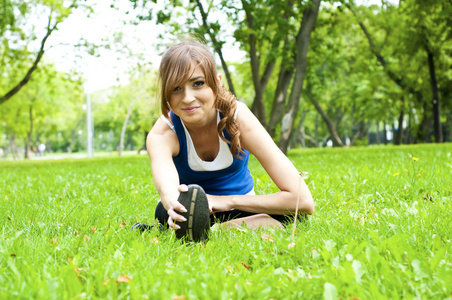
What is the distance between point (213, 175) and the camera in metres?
3.00

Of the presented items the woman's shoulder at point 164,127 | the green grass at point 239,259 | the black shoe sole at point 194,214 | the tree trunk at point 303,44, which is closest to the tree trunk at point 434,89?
the tree trunk at point 303,44

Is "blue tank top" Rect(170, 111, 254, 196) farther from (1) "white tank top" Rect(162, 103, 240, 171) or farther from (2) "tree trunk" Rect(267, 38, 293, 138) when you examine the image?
(2) "tree trunk" Rect(267, 38, 293, 138)

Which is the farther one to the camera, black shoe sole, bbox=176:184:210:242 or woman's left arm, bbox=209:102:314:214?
woman's left arm, bbox=209:102:314:214

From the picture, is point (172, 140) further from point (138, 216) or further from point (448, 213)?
point (448, 213)

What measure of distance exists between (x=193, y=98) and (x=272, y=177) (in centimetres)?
76

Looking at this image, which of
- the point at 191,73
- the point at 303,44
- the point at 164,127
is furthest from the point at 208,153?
the point at 303,44

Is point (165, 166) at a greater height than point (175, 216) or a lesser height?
greater

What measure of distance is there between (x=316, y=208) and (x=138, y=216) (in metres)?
1.52

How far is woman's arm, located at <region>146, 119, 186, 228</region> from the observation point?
8.07 feet

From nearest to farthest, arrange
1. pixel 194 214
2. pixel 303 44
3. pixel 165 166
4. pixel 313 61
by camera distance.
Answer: pixel 194 214 < pixel 165 166 < pixel 303 44 < pixel 313 61

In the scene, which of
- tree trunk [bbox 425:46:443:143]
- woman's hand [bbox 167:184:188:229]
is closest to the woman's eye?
woman's hand [bbox 167:184:188:229]

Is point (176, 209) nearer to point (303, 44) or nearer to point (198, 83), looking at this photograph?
point (198, 83)

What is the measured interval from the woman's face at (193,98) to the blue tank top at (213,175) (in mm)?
259

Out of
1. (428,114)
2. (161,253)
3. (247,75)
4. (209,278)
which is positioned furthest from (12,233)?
(428,114)
